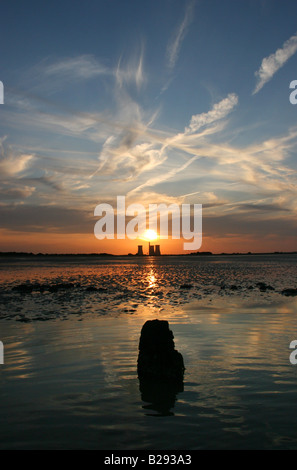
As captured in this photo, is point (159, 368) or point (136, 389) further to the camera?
point (159, 368)

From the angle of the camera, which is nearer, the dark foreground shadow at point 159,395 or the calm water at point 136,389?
the calm water at point 136,389

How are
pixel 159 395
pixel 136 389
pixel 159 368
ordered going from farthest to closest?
pixel 159 368
pixel 136 389
pixel 159 395

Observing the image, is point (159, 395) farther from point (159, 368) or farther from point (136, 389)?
point (159, 368)

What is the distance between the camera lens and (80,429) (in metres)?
6.75

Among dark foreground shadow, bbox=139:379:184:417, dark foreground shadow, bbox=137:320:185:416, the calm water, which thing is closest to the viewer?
the calm water

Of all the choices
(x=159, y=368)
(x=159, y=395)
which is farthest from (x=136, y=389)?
(x=159, y=368)

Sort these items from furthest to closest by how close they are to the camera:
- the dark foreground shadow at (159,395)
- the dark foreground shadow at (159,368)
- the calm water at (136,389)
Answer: the dark foreground shadow at (159,368), the dark foreground shadow at (159,395), the calm water at (136,389)

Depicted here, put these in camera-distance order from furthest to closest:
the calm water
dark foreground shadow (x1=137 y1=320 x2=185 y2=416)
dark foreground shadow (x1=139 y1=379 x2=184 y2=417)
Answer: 1. dark foreground shadow (x1=137 y1=320 x2=185 y2=416)
2. dark foreground shadow (x1=139 y1=379 x2=184 y2=417)
3. the calm water

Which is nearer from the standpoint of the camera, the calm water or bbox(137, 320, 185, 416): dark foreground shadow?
the calm water

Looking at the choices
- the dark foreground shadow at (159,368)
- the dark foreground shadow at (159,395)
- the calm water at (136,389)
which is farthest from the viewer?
the dark foreground shadow at (159,368)

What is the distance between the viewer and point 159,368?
952 cm

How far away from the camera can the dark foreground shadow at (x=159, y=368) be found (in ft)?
27.7

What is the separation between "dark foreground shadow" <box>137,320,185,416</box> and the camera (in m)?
8.43

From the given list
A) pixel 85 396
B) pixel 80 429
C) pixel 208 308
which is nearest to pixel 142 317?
pixel 208 308
